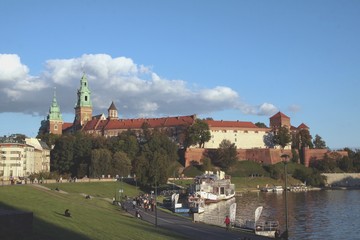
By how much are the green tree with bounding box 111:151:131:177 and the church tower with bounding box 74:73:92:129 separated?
78585 millimetres

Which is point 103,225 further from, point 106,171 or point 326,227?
point 106,171

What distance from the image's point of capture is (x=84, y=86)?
17700cm

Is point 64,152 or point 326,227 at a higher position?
point 64,152

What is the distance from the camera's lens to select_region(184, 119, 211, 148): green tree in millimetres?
136875

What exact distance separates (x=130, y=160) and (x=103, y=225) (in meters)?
75.9

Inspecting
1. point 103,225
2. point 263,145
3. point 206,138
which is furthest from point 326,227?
point 263,145

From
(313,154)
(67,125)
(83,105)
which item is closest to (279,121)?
(313,154)

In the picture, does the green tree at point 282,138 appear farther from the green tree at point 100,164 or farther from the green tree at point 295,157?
the green tree at point 100,164

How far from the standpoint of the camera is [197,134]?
451ft

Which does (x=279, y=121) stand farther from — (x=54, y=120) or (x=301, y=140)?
A: (x=54, y=120)

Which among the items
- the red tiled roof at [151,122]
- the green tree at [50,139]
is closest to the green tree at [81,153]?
the green tree at [50,139]

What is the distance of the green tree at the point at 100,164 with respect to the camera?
9818cm

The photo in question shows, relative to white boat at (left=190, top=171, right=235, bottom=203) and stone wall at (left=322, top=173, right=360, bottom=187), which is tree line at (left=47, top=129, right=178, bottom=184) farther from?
stone wall at (left=322, top=173, right=360, bottom=187)

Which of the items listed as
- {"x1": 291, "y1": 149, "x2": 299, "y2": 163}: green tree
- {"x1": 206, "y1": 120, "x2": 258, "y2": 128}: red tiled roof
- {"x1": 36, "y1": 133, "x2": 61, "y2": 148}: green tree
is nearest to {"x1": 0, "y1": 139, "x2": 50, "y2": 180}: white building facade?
{"x1": 36, "y1": 133, "x2": 61, "y2": 148}: green tree
